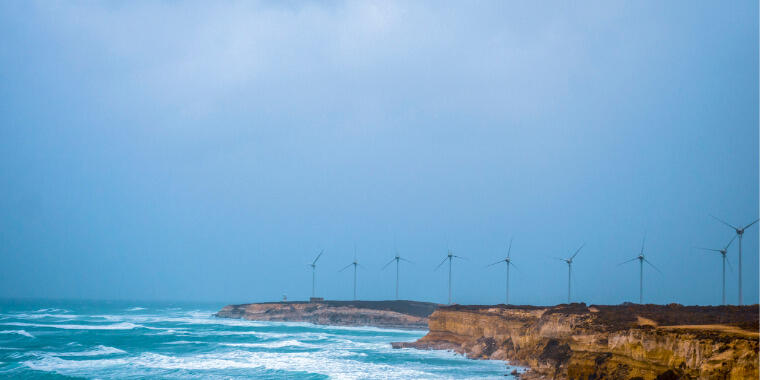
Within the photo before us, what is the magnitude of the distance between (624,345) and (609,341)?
1.62m

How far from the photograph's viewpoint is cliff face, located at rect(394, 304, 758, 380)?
62.2 feet

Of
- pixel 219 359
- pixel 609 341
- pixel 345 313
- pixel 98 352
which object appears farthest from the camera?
pixel 345 313

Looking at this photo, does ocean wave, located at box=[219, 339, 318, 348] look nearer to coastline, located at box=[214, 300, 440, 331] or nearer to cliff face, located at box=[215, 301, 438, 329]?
coastline, located at box=[214, 300, 440, 331]

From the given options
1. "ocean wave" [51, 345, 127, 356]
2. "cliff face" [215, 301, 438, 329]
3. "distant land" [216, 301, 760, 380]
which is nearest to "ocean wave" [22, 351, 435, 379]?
"ocean wave" [51, 345, 127, 356]

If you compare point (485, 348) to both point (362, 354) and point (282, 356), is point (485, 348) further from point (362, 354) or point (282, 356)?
point (282, 356)

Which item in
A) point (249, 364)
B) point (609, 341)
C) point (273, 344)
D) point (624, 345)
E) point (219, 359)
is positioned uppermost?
point (624, 345)

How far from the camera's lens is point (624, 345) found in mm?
24938

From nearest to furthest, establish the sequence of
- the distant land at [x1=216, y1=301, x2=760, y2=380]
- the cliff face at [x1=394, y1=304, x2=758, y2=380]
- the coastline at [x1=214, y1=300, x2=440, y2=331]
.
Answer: the cliff face at [x1=394, y1=304, x2=758, y2=380] < the distant land at [x1=216, y1=301, x2=760, y2=380] < the coastline at [x1=214, y1=300, x2=440, y2=331]

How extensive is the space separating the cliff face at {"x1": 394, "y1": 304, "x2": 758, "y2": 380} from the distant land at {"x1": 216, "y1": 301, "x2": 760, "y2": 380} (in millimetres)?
29

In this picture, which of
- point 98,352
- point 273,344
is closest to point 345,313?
point 273,344

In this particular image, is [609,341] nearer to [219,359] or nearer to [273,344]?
[219,359]

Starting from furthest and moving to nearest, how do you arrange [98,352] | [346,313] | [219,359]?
[346,313]
[98,352]
[219,359]

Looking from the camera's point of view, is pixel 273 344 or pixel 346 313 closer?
pixel 273 344

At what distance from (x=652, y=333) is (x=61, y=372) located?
37481 millimetres
